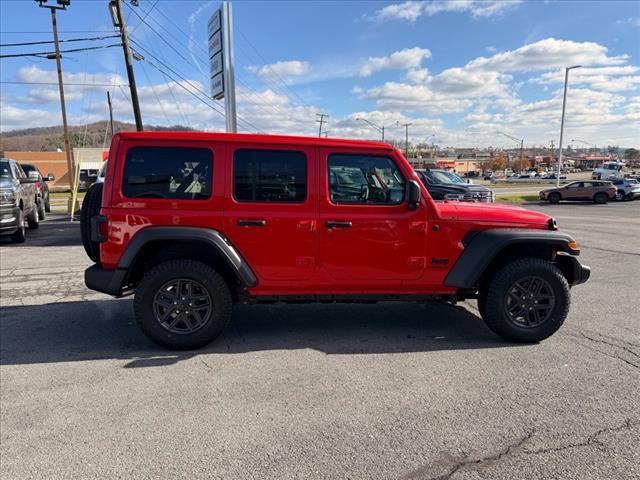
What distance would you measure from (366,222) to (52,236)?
10.6m

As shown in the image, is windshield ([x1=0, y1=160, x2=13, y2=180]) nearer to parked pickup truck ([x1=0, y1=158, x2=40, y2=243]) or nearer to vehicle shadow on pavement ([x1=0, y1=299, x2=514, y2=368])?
parked pickup truck ([x1=0, y1=158, x2=40, y2=243])

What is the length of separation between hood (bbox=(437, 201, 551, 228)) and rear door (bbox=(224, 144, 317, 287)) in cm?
130

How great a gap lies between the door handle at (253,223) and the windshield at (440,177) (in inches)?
537

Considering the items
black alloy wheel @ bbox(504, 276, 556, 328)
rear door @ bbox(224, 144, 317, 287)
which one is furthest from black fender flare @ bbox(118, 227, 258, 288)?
black alloy wheel @ bbox(504, 276, 556, 328)

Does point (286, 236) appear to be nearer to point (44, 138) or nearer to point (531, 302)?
point (531, 302)

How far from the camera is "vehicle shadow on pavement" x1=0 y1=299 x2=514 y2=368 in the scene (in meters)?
4.15

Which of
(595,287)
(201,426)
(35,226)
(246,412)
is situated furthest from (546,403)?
(35,226)

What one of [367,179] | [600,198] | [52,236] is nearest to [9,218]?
[52,236]

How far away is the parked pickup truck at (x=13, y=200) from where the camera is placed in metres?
9.63

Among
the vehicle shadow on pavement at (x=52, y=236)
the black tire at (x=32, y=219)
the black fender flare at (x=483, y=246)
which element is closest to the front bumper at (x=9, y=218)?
the vehicle shadow on pavement at (x=52, y=236)

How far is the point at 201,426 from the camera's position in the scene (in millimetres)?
2930

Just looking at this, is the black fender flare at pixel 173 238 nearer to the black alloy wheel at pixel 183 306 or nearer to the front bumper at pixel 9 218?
the black alloy wheel at pixel 183 306

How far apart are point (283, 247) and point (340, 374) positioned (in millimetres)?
1228

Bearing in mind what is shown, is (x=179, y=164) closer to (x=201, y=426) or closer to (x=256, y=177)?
(x=256, y=177)
